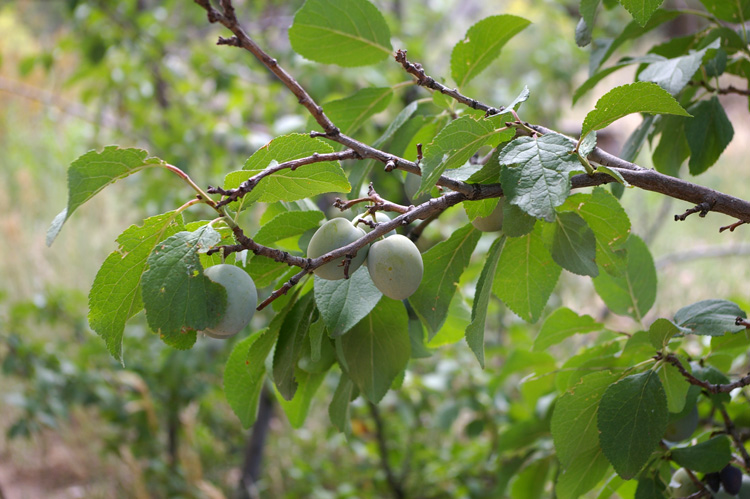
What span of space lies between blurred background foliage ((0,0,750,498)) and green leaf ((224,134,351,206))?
0.24 meters

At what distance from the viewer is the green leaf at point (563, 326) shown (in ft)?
2.07

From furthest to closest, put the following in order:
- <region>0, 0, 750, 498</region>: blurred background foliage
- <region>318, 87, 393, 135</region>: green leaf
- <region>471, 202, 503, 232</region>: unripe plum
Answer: <region>0, 0, 750, 498</region>: blurred background foliage < <region>318, 87, 393, 135</region>: green leaf < <region>471, 202, 503, 232</region>: unripe plum

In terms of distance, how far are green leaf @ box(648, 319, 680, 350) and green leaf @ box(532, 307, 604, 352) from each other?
14 centimetres

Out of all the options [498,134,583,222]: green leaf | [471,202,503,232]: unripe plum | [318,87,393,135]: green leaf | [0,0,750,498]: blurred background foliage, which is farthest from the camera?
[0,0,750,498]: blurred background foliage

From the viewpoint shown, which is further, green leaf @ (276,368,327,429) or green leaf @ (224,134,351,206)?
green leaf @ (276,368,327,429)

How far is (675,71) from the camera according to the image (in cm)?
53

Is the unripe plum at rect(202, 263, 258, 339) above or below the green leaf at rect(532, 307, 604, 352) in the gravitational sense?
above

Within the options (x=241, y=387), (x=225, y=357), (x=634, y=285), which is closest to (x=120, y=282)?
(x=241, y=387)

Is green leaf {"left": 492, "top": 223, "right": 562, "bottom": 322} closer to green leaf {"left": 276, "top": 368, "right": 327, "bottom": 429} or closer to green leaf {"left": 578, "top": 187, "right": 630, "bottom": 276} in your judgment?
green leaf {"left": 578, "top": 187, "right": 630, "bottom": 276}

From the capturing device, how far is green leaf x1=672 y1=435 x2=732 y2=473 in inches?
20.2

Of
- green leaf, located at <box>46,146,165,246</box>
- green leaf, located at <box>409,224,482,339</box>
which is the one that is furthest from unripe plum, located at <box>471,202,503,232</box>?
green leaf, located at <box>46,146,165,246</box>

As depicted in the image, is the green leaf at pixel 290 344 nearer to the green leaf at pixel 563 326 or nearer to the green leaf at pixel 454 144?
the green leaf at pixel 454 144

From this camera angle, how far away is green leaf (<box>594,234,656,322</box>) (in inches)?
24.8

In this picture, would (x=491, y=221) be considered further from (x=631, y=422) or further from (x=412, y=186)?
(x=631, y=422)
